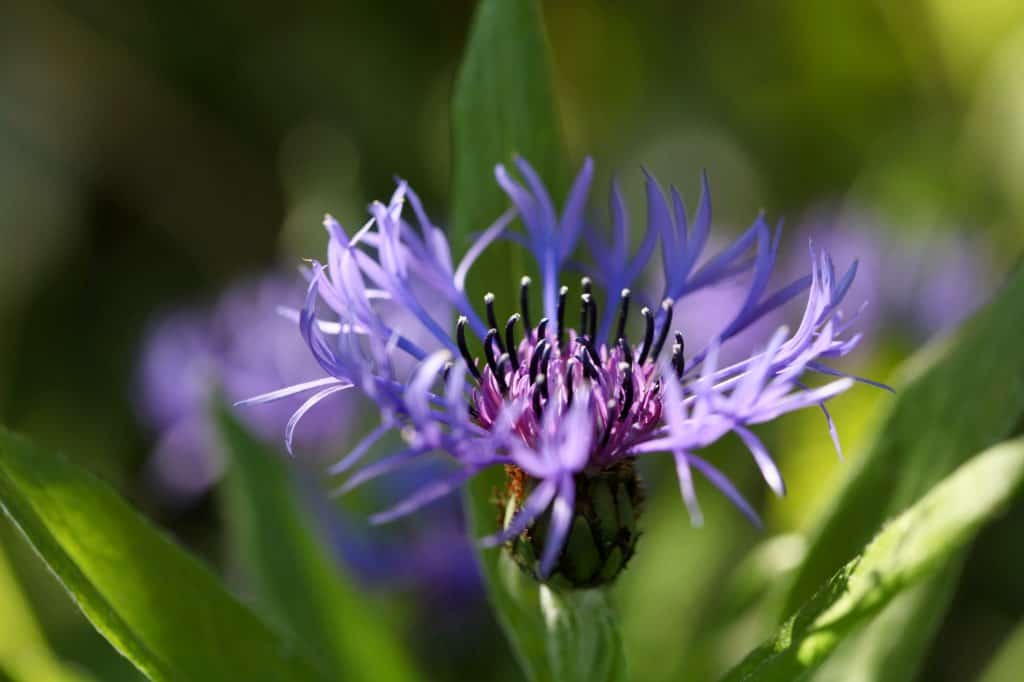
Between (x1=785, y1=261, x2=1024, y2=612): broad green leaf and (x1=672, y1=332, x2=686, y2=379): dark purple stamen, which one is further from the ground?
(x1=672, y1=332, x2=686, y2=379): dark purple stamen

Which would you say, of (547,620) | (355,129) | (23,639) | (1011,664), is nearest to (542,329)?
(547,620)

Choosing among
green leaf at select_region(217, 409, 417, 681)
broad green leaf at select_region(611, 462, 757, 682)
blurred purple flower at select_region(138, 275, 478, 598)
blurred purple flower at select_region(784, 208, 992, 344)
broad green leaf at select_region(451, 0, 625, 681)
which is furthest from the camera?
blurred purple flower at select_region(784, 208, 992, 344)

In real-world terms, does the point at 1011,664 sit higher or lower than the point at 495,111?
lower

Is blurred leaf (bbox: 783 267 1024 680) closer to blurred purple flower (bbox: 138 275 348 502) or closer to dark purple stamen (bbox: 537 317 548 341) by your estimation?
dark purple stamen (bbox: 537 317 548 341)

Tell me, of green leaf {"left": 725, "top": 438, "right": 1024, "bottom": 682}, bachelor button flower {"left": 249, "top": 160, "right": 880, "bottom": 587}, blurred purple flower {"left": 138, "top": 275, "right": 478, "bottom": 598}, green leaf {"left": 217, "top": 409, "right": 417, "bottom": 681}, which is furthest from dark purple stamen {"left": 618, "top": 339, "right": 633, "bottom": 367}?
blurred purple flower {"left": 138, "top": 275, "right": 478, "bottom": 598}

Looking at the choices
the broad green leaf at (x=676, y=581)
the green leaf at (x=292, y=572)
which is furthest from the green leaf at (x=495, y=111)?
→ the broad green leaf at (x=676, y=581)

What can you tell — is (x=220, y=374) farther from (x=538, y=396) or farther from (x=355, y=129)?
(x=538, y=396)
